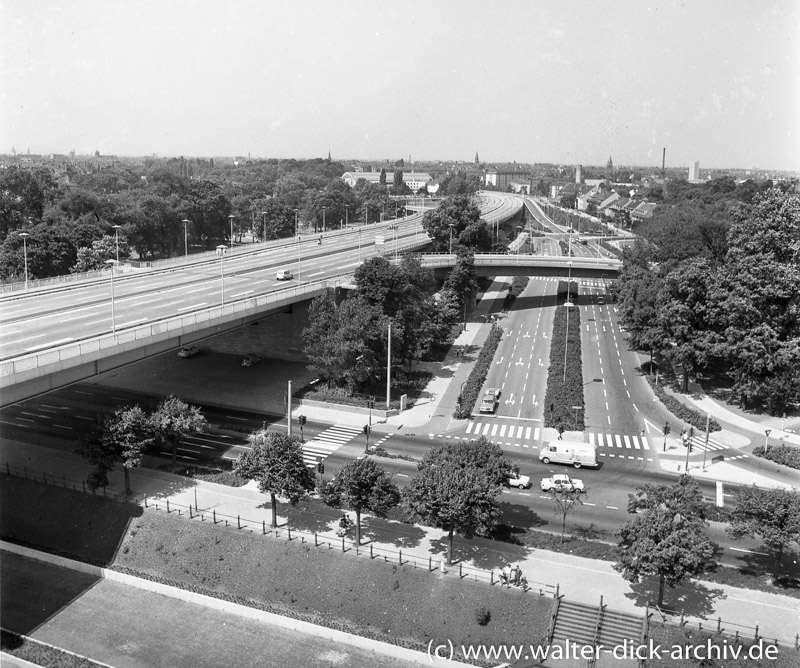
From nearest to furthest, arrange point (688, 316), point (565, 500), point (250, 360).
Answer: point (565, 500), point (688, 316), point (250, 360)

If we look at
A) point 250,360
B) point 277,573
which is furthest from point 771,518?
point 250,360

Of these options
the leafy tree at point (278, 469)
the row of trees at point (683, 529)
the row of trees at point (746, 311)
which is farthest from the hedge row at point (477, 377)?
the row of trees at point (683, 529)

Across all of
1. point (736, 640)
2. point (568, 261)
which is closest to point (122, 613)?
point (736, 640)

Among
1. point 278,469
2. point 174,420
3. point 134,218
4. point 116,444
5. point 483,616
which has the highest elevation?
point 134,218

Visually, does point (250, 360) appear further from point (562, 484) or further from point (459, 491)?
point (459, 491)

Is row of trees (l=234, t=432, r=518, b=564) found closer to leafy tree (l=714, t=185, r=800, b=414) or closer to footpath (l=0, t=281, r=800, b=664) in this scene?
footpath (l=0, t=281, r=800, b=664)

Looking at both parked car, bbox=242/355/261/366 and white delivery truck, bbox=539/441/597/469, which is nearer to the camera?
white delivery truck, bbox=539/441/597/469

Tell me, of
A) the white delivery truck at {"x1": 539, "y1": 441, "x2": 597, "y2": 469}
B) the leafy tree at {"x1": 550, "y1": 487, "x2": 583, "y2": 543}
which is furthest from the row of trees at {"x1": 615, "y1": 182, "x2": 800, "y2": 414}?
the leafy tree at {"x1": 550, "y1": 487, "x2": 583, "y2": 543}

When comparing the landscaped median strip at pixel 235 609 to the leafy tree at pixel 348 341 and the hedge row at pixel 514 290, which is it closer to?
the leafy tree at pixel 348 341
